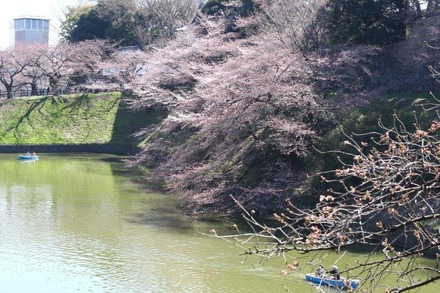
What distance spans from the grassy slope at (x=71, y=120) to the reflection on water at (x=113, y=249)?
40.7ft

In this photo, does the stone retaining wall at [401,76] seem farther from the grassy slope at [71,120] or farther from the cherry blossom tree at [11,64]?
the cherry blossom tree at [11,64]

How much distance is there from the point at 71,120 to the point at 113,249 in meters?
22.6

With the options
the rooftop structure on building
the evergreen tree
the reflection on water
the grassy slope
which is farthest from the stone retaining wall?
the rooftop structure on building

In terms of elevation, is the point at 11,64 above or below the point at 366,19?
below

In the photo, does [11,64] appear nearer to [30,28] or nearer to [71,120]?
[71,120]

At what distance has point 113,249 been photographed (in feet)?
42.2

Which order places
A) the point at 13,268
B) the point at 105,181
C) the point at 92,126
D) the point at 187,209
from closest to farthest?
the point at 13,268
the point at 187,209
the point at 105,181
the point at 92,126

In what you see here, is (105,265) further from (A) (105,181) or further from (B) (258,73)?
(A) (105,181)

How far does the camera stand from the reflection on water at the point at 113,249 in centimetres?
1077

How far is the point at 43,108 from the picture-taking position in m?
35.6

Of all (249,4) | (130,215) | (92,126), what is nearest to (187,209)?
(130,215)

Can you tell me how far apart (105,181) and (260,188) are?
8531mm

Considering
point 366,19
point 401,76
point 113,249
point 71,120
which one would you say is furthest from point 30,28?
point 113,249

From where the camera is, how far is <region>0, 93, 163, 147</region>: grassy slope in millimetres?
32812
